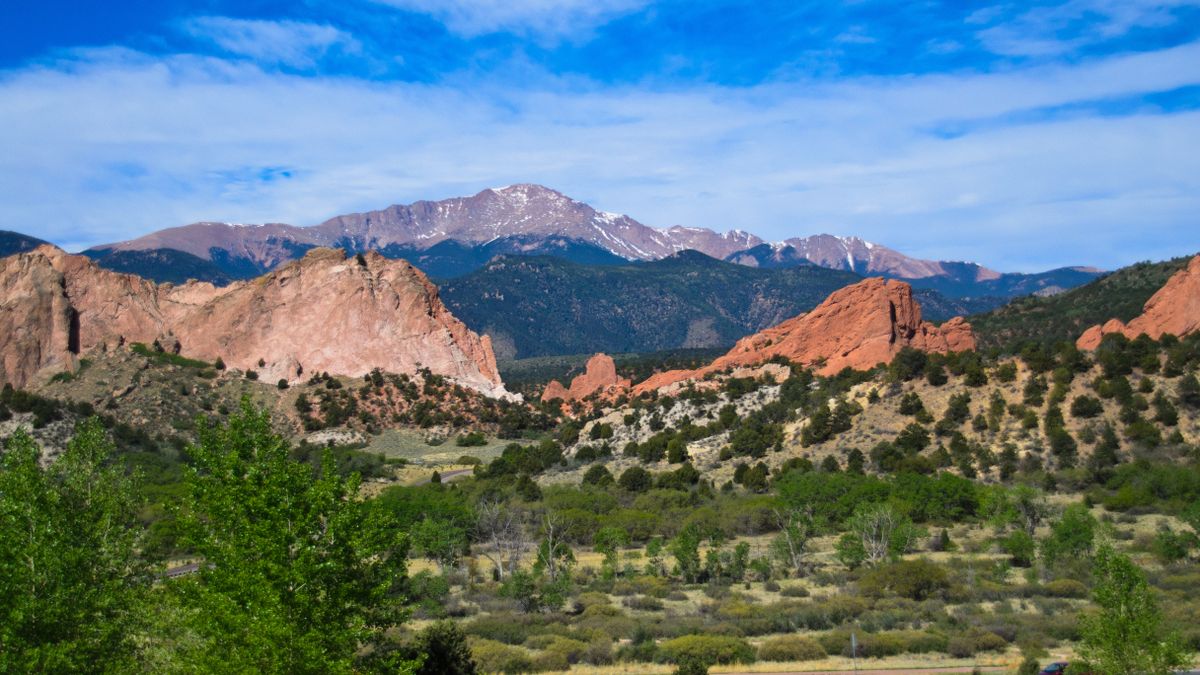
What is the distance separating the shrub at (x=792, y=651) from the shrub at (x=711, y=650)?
0.37 m

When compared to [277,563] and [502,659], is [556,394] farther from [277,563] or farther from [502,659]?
[277,563]

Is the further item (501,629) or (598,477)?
(598,477)

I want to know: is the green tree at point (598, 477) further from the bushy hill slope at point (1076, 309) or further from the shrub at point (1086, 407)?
the bushy hill slope at point (1076, 309)

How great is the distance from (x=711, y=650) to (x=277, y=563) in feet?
42.9

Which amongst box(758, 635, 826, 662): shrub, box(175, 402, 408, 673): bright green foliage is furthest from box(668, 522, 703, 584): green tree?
box(175, 402, 408, 673): bright green foliage

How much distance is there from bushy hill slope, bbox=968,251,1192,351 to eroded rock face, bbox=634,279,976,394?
55.9ft

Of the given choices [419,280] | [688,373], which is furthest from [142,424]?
[688,373]

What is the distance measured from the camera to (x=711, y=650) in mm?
24969

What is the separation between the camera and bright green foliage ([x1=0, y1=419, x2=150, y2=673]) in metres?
14.8

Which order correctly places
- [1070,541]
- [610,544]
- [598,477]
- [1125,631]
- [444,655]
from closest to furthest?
[1125,631] < [444,655] < [1070,541] < [610,544] < [598,477]

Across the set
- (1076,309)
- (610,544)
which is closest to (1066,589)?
(610,544)

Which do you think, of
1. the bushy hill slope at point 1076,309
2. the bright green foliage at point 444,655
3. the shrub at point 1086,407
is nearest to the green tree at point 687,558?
the bright green foliage at point 444,655

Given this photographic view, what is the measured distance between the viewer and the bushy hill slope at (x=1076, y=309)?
98688 mm

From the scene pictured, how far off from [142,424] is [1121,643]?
7542 cm
